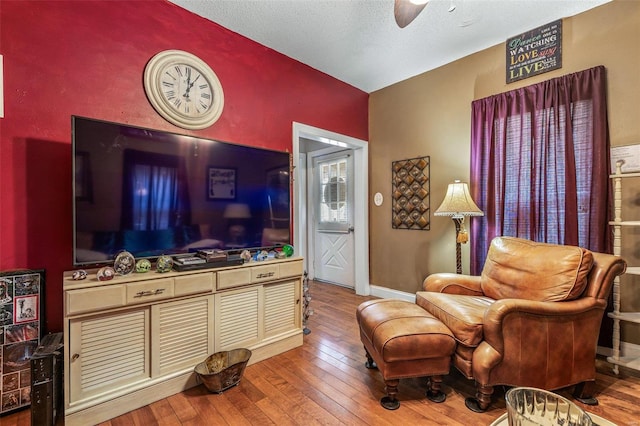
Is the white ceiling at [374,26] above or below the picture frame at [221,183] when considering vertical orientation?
above

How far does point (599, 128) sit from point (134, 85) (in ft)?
11.9

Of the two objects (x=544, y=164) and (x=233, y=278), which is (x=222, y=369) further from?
(x=544, y=164)

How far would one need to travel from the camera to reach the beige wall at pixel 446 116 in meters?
2.26

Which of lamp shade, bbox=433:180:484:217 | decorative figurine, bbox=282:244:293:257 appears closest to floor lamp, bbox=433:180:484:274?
lamp shade, bbox=433:180:484:217

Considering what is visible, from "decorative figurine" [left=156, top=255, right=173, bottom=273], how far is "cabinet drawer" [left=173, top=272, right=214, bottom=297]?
114mm

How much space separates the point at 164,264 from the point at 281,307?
3.30ft

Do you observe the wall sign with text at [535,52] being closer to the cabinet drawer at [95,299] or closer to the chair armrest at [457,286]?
the chair armrest at [457,286]

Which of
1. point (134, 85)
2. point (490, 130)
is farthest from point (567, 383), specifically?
point (134, 85)

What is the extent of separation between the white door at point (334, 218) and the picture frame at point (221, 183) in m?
2.34

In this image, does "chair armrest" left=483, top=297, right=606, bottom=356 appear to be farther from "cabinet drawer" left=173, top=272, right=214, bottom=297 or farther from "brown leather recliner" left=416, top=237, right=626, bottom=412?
"cabinet drawer" left=173, top=272, right=214, bottom=297

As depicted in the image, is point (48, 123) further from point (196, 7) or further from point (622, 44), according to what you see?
point (622, 44)

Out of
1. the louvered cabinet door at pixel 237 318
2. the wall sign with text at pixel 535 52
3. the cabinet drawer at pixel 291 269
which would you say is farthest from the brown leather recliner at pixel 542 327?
the wall sign with text at pixel 535 52

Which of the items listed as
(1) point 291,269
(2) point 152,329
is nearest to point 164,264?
(2) point 152,329

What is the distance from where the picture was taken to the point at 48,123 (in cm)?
183
